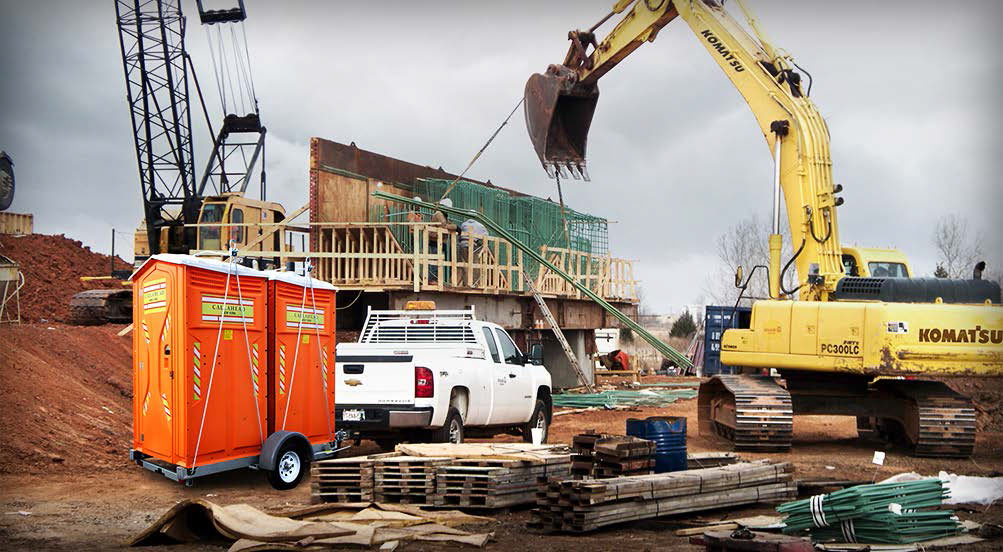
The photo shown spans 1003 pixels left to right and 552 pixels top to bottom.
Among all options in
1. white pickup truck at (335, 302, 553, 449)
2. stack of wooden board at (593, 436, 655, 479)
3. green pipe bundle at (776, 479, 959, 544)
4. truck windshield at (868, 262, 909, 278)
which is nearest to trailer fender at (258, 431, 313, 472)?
white pickup truck at (335, 302, 553, 449)

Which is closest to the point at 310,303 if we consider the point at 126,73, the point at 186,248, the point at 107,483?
the point at 107,483

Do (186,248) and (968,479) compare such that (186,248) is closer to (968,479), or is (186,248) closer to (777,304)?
(777,304)

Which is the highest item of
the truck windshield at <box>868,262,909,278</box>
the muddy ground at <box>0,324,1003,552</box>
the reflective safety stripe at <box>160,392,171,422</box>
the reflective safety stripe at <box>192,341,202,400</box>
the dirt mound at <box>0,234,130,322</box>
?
the dirt mound at <box>0,234,130,322</box>

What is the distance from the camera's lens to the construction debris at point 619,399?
25438 millimetres

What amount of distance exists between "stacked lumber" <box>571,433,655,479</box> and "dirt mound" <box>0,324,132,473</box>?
23.1ft

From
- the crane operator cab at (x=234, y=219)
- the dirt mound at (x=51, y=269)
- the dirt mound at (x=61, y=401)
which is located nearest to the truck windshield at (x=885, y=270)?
the dirt mound at (x=61, y=401)

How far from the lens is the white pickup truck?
13.7 meters

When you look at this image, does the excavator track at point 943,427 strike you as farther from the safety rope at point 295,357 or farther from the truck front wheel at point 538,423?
the safety rope at point 295,357

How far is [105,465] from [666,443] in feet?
25.1

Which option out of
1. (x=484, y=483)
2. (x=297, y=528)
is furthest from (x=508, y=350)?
(x=297, y=528)

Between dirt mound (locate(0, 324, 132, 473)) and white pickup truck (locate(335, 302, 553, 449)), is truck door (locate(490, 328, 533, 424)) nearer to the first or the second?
white pickup truck (locate(335, 302, 553, 449))

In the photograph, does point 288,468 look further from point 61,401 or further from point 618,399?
point 618,399

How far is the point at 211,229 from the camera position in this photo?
29.7m

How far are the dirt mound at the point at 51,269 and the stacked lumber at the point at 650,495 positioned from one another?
74.0 ft
